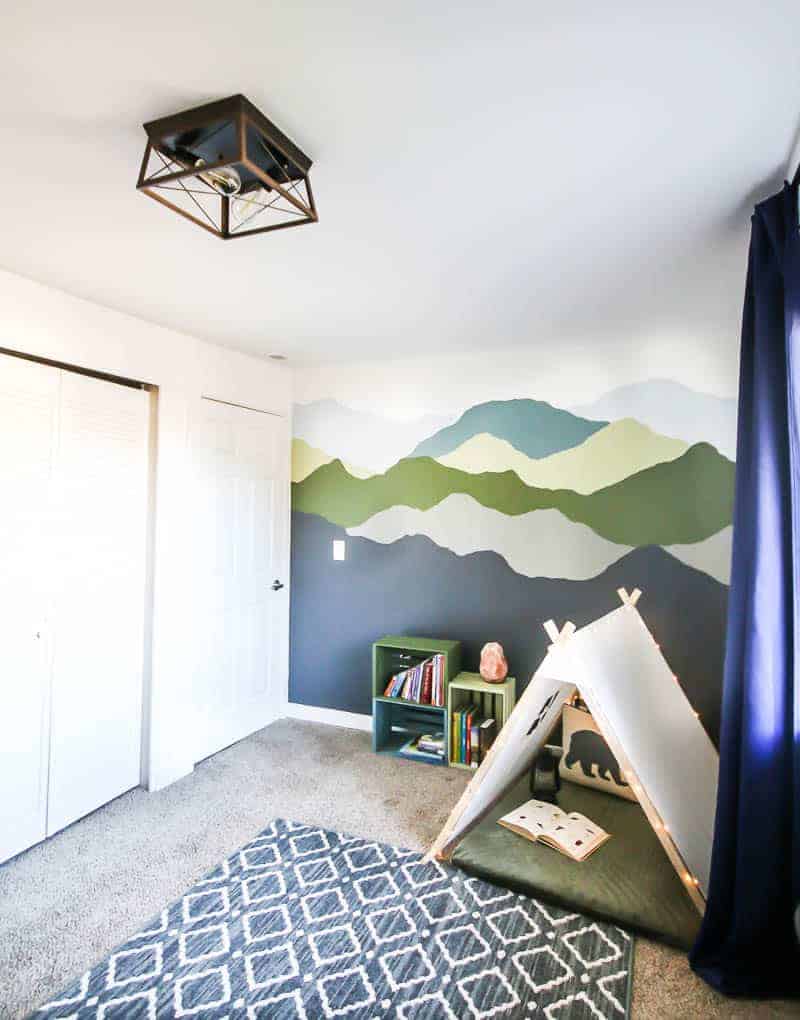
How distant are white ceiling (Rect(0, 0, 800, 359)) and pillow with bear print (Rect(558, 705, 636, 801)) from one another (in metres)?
2.07

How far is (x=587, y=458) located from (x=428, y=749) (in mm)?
1926

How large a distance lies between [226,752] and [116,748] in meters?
0.75

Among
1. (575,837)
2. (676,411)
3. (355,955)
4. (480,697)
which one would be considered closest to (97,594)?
(355,955)

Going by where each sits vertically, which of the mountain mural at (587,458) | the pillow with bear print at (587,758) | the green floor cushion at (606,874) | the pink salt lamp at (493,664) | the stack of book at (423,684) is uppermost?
the mountain mural at (587,458)

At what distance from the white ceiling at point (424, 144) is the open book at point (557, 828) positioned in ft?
7.74

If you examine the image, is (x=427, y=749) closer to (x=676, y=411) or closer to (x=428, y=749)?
(x=428, y=749)

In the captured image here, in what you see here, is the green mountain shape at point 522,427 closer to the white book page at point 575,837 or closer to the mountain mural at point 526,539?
the mountain mural at point 526,539

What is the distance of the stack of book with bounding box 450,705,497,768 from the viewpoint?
3.34 metres

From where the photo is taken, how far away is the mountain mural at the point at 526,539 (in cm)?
310

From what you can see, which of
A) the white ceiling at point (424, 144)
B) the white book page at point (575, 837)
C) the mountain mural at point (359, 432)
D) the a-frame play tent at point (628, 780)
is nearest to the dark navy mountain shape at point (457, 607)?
the a-frame play tent at point (628, 780)

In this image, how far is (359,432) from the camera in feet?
13.1

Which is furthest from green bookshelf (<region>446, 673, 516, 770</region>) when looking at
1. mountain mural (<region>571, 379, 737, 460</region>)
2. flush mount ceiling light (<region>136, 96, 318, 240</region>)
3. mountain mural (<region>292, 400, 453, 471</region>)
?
flush mount ceiling light (<region>136, 96, 318, 240</region>)

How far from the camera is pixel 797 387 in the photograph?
160 centimetres

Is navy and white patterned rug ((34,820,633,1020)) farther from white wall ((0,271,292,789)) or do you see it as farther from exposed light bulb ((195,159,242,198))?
exposed light bulb ((195,159,242,198))
